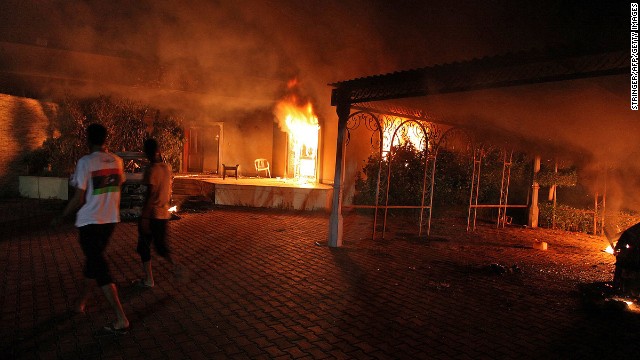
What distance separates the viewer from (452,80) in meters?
6.43

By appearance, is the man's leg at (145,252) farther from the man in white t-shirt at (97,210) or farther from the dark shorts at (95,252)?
the dark shorts at (95,252)

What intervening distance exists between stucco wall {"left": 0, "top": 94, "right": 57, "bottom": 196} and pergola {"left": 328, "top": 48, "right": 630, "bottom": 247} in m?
11.4

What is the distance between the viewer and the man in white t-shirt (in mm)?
3752

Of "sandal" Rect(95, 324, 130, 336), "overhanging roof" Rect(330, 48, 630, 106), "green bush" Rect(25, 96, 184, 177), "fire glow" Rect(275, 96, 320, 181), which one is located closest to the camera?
"sandal" Rect(95, 324, 130, 336)

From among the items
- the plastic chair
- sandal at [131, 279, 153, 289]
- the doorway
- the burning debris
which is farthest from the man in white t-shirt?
the doorway

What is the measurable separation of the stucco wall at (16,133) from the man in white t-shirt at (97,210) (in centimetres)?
1169

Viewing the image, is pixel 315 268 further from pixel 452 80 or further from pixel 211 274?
pixel 452 80

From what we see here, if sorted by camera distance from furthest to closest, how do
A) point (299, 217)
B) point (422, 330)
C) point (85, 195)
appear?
point (299, 217) → point (422, 330) → point (85, 195)

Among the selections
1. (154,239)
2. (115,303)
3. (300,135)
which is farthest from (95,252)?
(300,135)

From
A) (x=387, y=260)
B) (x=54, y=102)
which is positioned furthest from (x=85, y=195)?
(x=54, y=102)

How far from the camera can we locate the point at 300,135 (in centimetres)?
1563

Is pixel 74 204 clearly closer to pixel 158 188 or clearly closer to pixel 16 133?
pixel 158 188

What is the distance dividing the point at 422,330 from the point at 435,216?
862 cm

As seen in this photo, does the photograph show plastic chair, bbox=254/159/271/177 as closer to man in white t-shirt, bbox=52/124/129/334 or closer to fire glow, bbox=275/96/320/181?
fire glow, bbox=275/96/320/181
